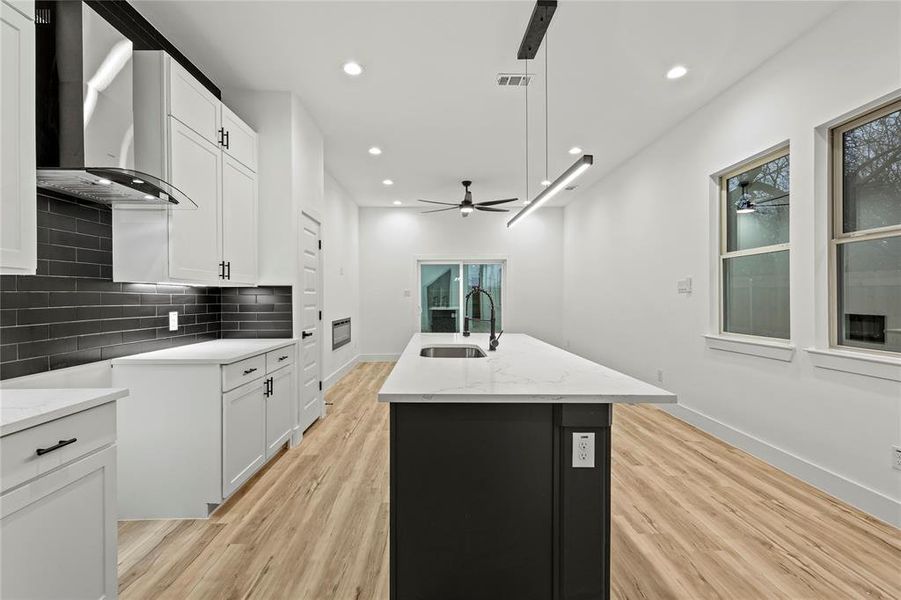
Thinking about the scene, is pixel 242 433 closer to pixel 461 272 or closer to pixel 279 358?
pixel 279 358

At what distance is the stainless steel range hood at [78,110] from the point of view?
1.72m

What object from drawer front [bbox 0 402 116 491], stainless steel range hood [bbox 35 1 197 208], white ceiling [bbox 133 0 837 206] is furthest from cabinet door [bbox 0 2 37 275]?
white ceiling [bbox 133 0 837 206]

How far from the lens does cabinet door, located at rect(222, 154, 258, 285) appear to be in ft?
9.11

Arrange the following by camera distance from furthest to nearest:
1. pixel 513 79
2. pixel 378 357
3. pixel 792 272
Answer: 1. pixel 378 357
2. pixel 513 79
3. pixel 792 272

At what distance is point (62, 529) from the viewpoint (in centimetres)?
125

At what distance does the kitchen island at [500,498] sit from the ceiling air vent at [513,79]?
2.54 m

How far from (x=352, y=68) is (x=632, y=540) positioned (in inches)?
137

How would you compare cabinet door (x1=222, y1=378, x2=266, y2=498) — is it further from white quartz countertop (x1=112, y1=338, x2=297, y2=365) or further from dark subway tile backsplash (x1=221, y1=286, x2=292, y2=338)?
dark subway tile backsplash (x1=221, y1=286, x2=292, y2=338)

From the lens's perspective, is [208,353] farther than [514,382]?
Yes

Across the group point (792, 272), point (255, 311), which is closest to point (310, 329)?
point (255, 311)

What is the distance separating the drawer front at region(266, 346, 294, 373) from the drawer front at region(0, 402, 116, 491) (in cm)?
137

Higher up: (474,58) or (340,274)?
(474,58)

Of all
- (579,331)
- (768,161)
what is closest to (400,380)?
(768,161)

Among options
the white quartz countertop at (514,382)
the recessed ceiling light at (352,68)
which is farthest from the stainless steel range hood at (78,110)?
the white quartz countertop at (514,382)
